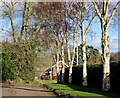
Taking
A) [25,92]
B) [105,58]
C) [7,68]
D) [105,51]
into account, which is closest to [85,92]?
[105,58]

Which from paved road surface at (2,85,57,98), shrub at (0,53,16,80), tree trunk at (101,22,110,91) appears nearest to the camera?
tree trunk at (101,22,110,91)

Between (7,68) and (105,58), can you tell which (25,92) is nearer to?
(105,58)

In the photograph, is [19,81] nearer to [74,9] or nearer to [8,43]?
[8,43]

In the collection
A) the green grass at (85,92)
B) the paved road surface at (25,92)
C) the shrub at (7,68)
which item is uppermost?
the shrub at (7,68)

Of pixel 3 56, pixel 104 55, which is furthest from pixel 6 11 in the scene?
pixel 104 55

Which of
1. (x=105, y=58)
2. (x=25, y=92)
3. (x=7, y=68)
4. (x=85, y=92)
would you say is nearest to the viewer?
(x=85, y=92)

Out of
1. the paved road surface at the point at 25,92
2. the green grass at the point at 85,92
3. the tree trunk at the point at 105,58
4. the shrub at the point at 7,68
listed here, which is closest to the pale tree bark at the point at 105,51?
the tree trunk at the point at 105,58

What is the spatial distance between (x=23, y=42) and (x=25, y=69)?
291 cm

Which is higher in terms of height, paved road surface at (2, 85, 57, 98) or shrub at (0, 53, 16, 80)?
shrub at (0, 53, 16, 80)

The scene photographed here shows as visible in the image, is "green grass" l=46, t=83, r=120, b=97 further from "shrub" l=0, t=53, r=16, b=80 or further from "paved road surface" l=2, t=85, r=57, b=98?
"shrub" l=0, t=53, r=16, b=80

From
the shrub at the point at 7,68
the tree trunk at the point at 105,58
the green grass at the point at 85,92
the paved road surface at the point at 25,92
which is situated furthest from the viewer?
the shrub at the point at 7,68

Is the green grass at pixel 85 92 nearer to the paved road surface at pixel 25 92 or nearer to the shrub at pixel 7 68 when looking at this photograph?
the paved road surface at pixel 25 92

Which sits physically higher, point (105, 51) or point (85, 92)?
point (105, 51)

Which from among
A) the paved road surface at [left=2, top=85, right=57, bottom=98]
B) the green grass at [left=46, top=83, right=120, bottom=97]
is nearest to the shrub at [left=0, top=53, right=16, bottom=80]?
the paved road surface at [left=2, top=85, right=57, bottom=98]
